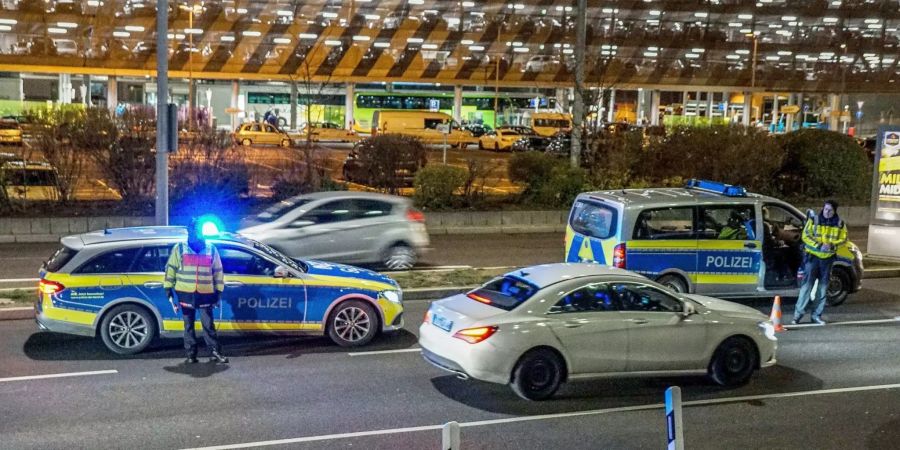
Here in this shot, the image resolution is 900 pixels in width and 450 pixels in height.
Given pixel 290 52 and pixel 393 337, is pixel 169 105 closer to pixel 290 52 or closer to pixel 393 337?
pixel 393 337

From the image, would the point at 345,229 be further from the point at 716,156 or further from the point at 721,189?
the point at 716,156

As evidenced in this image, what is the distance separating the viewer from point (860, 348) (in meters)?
12.1

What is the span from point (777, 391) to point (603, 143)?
58.3 feet

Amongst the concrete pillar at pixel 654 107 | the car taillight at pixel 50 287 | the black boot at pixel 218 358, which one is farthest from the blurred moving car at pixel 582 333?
the concrete pillar at pixel 654 107

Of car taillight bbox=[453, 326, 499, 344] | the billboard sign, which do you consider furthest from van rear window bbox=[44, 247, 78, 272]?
the billboard sign

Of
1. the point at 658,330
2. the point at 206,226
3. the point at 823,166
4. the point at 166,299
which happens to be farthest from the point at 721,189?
the point at 823,166

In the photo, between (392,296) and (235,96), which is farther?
(235,96)

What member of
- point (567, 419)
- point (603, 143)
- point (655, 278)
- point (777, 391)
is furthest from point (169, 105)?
point (603, 143)

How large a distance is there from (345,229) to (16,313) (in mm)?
5549

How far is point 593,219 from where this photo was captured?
13711 millimetres

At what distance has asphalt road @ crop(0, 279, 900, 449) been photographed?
8.16 meters

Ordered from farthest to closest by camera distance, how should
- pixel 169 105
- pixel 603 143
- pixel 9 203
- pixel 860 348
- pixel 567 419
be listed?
pixel 603 143 → pixel 9 203 → pixel 169 105 → pixel 860 348 → pixel 567 419

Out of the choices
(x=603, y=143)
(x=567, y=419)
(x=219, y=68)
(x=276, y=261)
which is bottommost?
(x=567, y=419)

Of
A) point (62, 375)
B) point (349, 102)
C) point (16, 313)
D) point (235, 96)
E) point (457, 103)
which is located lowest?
point (62, 375)
